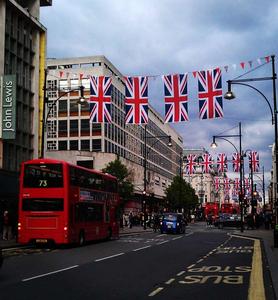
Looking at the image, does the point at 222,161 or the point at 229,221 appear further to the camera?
the point at 229,221

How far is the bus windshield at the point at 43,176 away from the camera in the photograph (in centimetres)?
2539

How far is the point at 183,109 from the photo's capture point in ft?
87.9

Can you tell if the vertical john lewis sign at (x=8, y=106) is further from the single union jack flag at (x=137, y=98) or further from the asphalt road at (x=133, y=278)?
the asphalt road at (x=133, y=278)

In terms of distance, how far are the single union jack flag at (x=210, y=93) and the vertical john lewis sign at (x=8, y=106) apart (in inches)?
582

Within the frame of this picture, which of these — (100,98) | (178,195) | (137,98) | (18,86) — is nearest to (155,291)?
(137,98)

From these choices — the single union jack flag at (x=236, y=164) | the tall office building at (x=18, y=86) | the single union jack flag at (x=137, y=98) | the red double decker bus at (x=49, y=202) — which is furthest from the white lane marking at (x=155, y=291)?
the single union jack flag at (x=236, y=164)

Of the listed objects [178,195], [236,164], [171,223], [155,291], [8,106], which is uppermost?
[8,106]

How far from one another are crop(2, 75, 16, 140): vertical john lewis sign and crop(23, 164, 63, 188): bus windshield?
10.5 meters

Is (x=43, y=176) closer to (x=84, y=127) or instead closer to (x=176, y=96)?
(x=176, y=96)

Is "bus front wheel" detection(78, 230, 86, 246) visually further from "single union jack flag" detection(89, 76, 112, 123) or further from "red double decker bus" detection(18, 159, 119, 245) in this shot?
"single union jack flag" detection(89, 76, 112, 123)

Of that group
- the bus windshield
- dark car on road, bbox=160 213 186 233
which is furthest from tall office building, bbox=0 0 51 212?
dark car on road, bbox=160 213 186 233

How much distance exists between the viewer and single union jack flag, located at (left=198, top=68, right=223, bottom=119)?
26250mm

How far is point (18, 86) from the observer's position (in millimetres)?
40531

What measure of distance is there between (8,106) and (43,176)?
12.3 meters
